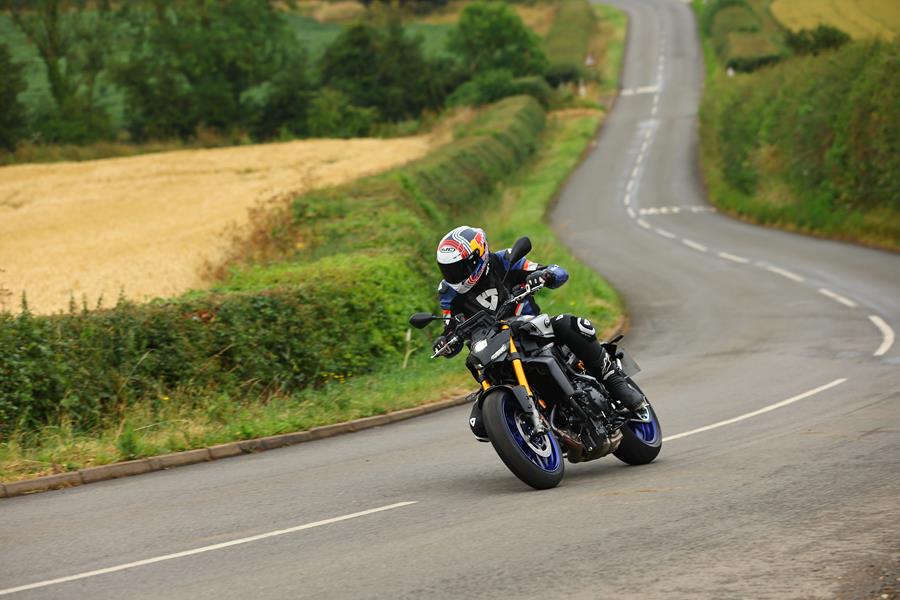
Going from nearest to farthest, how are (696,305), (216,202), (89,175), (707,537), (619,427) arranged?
(707,537), (619,427), (696,305), (216,202), (89,175)

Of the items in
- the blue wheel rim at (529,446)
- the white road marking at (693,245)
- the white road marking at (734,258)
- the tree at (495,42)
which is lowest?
the tree at (495,42)

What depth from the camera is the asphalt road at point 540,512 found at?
6711mm

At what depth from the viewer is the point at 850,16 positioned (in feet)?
150

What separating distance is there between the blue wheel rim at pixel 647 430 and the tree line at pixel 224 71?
61293mm

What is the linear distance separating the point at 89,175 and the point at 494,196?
18.0 m

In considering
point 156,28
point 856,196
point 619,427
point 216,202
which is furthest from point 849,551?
point 156,28

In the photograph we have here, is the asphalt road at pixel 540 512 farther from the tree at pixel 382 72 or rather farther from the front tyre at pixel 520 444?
the tree at pixel 382 72

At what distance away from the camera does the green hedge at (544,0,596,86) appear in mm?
86438

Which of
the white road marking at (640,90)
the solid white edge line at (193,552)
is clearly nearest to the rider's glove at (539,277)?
the solid white edge line at (193,552)

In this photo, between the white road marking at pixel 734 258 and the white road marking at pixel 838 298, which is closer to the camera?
the white road marking at pixel 838 298

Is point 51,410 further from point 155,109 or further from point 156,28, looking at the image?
point 156,28

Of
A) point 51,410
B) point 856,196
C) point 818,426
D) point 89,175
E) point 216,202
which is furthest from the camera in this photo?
point 89,175

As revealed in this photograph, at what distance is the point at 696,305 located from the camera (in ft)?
82.4

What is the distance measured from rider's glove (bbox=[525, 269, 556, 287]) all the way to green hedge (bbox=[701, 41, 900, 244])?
2404 centimetres
